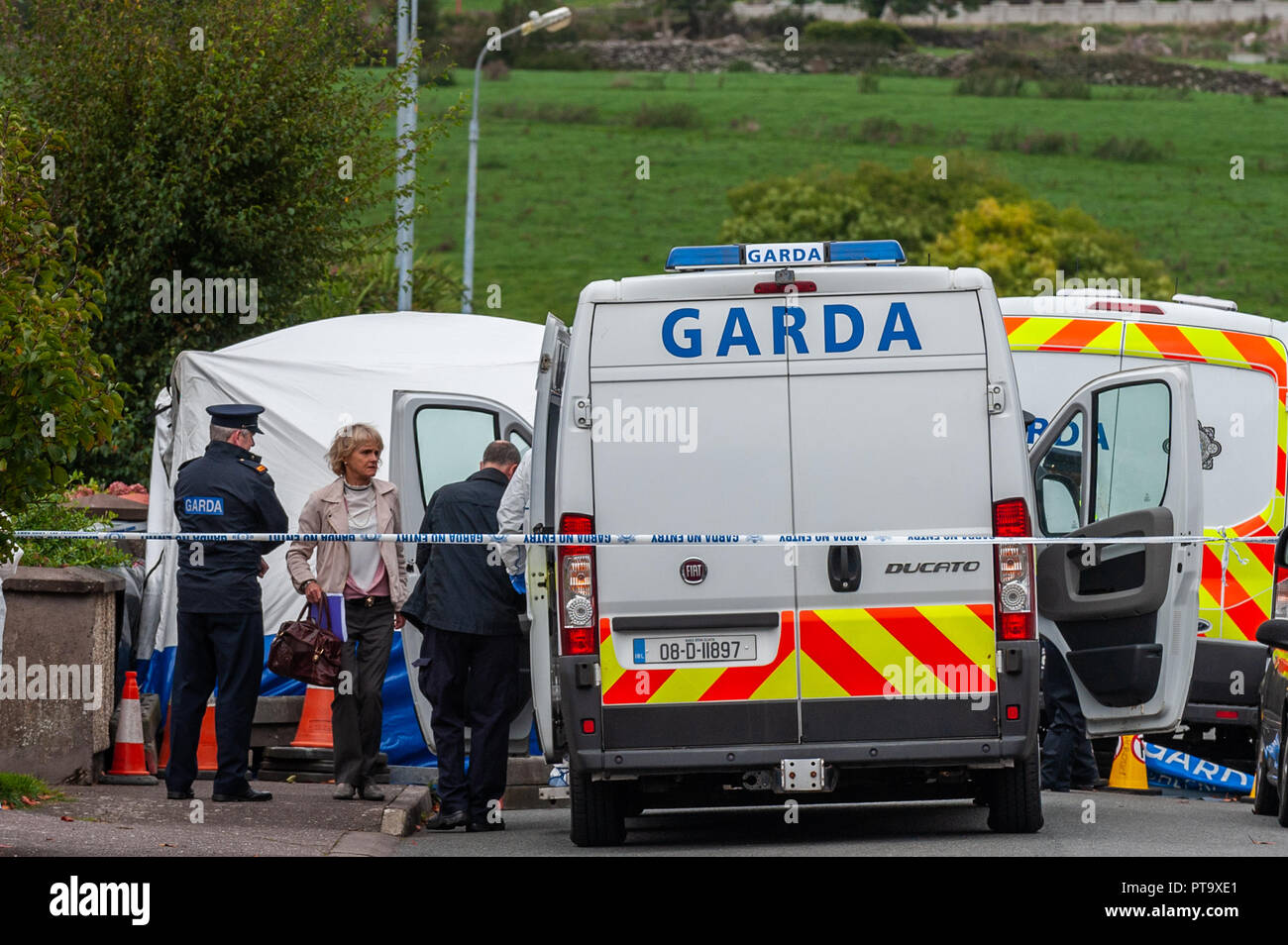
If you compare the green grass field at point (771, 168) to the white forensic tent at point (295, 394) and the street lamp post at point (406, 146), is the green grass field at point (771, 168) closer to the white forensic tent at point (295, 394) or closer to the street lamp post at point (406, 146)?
the street lamp post at point (406, 146)

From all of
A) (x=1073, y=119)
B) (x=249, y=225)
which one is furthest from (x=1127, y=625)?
(x=1073, y=119)

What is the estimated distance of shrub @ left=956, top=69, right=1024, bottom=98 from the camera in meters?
104

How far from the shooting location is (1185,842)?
27.5 feet

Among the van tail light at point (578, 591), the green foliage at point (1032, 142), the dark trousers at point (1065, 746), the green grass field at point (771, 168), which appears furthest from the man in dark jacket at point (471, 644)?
the green foliage at point (1032, 142)

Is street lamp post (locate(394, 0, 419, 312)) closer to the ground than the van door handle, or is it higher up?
higher up

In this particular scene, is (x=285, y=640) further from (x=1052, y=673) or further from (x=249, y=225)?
(x=249, y=225)

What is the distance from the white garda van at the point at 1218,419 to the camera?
11.3m

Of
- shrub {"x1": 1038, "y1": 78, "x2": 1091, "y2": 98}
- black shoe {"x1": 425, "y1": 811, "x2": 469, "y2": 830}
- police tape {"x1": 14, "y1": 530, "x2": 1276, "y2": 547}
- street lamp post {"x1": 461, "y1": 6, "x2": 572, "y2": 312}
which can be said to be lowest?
black shoe {"x1": 425, "y1": 811, "x2": 469, "y2": 830}

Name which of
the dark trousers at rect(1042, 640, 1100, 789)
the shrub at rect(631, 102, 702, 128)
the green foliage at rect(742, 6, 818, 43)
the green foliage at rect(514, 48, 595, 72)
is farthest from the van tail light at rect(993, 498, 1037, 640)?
the green foliage at rect(742, 6, 818, 43)

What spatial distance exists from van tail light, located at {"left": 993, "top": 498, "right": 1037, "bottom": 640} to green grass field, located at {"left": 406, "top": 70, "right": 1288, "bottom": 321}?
217 feet

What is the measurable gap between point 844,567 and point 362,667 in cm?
331

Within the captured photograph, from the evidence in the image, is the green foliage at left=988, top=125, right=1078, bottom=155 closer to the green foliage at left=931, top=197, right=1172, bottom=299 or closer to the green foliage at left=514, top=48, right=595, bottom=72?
the green foliage at left=931, top=197, right=1172, bottom=299

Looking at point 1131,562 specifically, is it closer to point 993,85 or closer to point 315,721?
point 315,721

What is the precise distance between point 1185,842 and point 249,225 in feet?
33.4
